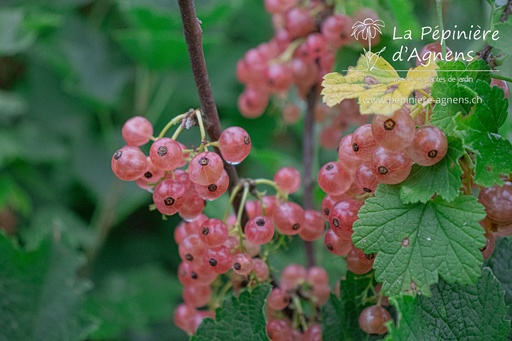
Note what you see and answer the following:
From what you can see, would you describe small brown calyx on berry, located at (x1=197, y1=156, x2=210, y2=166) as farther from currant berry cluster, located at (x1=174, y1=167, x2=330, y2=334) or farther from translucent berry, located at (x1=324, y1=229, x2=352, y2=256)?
translucent berry, located at (x1=324, y1=229, x2=352, y2=256)

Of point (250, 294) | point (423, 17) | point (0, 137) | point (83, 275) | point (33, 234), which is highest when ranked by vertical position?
point (423, 17)

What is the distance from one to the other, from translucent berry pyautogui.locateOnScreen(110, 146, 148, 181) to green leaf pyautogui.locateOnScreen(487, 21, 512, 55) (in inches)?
17.8

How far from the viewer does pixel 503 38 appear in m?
0.71

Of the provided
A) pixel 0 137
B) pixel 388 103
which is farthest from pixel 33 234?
pixel 388 103

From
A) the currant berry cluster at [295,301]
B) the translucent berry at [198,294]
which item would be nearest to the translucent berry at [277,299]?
the currant berry cluster at [295,301]

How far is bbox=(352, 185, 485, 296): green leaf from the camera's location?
66 centimetres

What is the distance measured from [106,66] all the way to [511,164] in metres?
1.67

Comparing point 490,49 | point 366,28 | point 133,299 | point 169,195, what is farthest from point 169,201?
point 133,299

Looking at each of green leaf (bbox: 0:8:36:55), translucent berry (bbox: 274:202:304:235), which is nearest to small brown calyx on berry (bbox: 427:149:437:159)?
translucent berry (bbox: 274:202:304:235)

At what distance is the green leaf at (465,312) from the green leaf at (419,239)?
0.16 ft

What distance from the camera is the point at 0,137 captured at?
66.4 inches

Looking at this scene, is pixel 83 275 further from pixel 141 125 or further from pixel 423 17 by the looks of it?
pixel 423 17

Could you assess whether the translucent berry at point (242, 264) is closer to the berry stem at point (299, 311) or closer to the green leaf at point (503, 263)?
the berry stem at point (299, 311)


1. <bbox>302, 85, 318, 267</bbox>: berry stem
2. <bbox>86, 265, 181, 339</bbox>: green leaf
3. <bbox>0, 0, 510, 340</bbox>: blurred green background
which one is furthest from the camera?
<bbox>0, 0, 510, 340</bbox>: blurred green background
